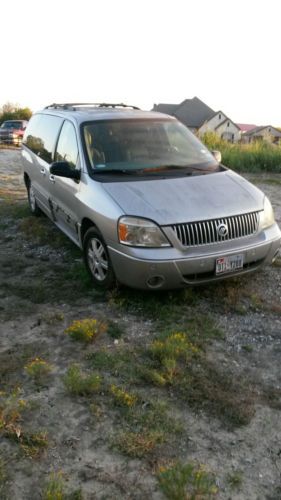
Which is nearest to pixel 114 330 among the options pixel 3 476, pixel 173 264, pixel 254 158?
pixel 173 264

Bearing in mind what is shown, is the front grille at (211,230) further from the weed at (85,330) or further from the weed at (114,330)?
the weed at (85,330)

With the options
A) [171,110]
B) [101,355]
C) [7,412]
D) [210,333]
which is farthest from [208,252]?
[171,110]

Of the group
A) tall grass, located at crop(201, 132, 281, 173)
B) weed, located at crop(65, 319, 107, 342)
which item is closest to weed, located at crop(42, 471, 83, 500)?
weed, located at crop(65, 319, 107, 342)

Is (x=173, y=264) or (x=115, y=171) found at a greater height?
(x=115, y=171)

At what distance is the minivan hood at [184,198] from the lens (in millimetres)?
4016

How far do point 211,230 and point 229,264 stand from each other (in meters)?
0.37

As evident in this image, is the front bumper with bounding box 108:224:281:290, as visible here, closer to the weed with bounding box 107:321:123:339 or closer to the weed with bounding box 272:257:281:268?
the weed with bounding box 107:321:123:339

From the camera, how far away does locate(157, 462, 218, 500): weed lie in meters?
2.28

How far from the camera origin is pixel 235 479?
2426mm

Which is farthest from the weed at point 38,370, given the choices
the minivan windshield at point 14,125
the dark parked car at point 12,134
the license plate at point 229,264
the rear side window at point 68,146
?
the minivan windshield at point 14,125

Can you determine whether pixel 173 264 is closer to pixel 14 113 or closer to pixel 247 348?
pixel 247 348

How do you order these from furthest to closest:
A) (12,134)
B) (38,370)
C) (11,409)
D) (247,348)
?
(12,134) → (247,348) → (38,370) → (11,409)

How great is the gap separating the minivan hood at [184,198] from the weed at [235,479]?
6.88 feet

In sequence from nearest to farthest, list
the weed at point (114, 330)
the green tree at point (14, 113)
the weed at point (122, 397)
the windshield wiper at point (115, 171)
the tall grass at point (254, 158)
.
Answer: the weed at point (122, 397)
the weed at point (114, 330)
the windshield wiper at point (115, 171)
the tall grass at point (254, 158)
the green tree at point (14, 113)
